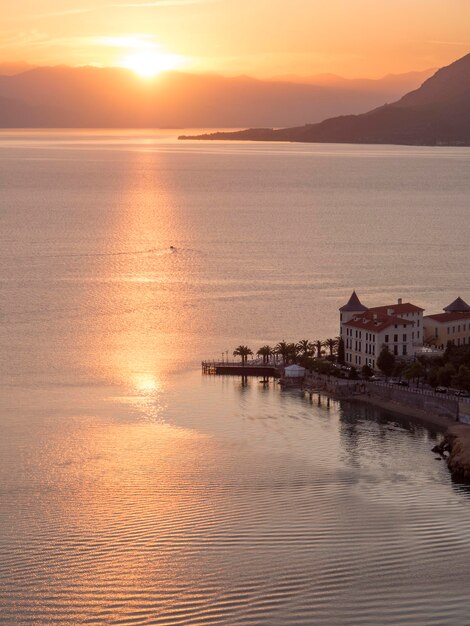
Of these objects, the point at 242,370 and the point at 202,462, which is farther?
the point at 242,370

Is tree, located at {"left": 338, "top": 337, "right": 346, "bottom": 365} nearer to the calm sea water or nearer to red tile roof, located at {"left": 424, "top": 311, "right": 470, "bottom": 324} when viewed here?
the calm sea water

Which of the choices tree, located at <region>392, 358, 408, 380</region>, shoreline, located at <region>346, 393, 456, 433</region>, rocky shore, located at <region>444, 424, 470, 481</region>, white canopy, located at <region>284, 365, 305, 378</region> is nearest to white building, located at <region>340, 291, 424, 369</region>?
tree, located at <region>392, 358, 408, 380</region>

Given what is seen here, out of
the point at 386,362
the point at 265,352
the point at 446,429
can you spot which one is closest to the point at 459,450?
the point at 446,429

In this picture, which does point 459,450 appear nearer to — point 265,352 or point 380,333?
point 380,333

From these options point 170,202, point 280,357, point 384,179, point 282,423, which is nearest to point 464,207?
point 170,202

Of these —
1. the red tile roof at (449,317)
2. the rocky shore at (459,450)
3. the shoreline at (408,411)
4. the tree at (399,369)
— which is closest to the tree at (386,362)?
the tree at (399,369)

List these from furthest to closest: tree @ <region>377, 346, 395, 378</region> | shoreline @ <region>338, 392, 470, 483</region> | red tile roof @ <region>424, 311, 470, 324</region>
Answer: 1. red tile roof @ <region>424, 311, 470, 324</region>
2. tree @ <region>377, 346, 395, 378</region>
3. shoreline @ <region>338, 392, 470, 483</region>

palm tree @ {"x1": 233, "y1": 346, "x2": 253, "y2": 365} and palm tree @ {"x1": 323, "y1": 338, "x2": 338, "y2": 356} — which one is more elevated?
palm tree @ {"x1": 323, "y1": 338, "x2": 338, "y2": 356}
